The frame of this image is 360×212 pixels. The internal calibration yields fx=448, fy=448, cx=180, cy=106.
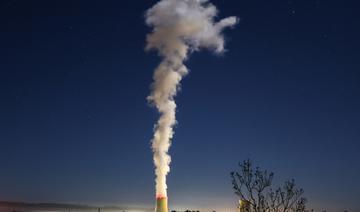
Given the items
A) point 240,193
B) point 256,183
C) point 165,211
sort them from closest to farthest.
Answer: point 240,193 < point 256,183 < point 165,211

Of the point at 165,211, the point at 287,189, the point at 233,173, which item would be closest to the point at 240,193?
the point at 233,173

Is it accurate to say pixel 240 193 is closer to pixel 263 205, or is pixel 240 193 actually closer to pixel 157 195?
pixel 263 205

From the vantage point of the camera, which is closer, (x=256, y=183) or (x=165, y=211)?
(x=256, y=183)

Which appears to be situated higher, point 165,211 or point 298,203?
point 165,211

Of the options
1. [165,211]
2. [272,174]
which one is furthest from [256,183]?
[165,211]

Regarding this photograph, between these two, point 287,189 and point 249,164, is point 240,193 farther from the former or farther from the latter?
point 287,189

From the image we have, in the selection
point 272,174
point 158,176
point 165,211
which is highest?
point 158,176

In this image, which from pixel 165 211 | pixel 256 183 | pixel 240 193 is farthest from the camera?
pixel 165 211

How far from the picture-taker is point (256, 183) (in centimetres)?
3588

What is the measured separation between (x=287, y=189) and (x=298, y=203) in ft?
5.01

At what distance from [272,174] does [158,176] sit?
6007 centimetres

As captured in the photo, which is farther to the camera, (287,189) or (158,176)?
(158,176)

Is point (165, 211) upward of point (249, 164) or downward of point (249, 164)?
upward

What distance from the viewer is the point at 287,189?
36.5m
